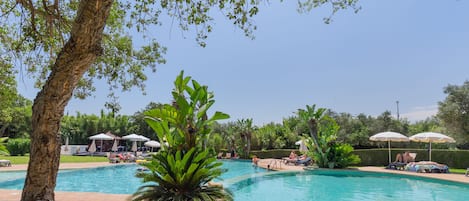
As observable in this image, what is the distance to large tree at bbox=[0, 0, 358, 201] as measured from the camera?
11.2 ft

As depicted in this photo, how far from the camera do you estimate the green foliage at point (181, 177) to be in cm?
597

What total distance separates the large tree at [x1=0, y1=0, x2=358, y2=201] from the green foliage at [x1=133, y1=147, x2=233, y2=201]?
210 cm

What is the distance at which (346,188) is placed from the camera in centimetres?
1298

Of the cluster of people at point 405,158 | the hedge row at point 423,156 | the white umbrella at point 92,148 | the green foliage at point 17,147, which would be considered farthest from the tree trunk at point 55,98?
the white umbrella at point 92,148

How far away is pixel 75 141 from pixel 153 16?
35.1 meters

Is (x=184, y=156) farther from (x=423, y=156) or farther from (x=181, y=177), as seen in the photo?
(x=423, y=156)

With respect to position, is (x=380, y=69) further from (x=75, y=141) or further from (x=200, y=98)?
(x=75, y=141)

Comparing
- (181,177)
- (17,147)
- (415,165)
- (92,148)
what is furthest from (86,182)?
(92,148)

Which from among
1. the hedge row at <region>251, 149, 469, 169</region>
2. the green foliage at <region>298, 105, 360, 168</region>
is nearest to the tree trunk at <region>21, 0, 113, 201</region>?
the green foliage at <region>298, 105, 360, 168</region>

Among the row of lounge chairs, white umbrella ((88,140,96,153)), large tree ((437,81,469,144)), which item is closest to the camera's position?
the row of lounge chairs

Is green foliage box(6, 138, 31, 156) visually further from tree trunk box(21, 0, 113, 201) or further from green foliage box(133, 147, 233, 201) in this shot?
tree trunk box(21, 0, 113, 201)

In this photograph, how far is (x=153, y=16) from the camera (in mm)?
6449

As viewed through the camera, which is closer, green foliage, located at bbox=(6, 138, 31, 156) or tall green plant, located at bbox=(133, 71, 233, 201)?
tall green plant, located at bbox=(133, 71, 233, 201)

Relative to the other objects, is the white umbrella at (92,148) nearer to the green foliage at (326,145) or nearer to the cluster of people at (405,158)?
the green foliage at (326,145)
